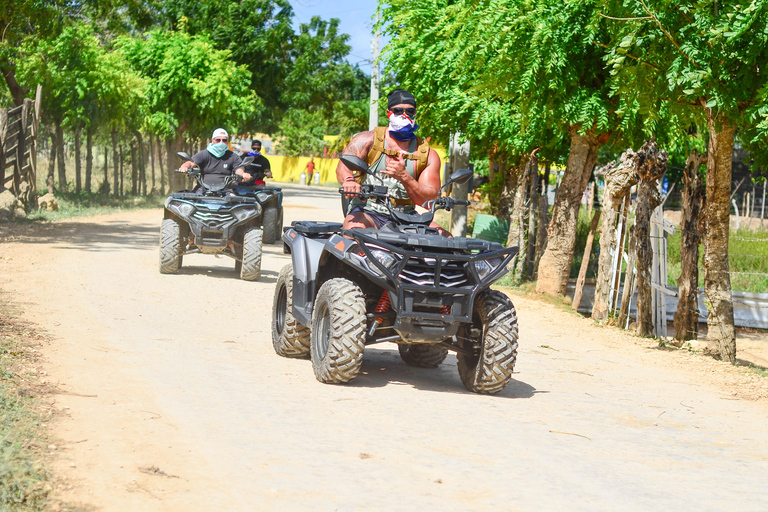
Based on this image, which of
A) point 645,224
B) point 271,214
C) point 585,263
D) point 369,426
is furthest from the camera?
point 271,214

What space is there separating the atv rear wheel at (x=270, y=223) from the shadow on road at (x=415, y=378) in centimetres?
1014

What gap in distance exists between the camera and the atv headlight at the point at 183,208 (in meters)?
12.5

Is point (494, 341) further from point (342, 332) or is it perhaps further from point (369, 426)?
point (369, 426)

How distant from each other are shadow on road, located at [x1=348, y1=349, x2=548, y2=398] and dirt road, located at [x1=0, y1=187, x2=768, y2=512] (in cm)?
4

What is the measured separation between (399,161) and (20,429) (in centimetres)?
370

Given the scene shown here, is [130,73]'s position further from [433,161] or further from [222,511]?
[222,511]

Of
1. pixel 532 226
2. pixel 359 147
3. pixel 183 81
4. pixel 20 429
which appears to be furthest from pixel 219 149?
pixel 183 81

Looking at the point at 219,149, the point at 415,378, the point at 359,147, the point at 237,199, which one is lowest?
the point at 415,378

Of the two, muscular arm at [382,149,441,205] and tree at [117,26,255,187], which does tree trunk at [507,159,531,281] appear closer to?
muscular arm at [382,149,441,205]

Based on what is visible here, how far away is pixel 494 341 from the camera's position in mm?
6617

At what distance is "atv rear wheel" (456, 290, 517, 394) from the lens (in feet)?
21.7

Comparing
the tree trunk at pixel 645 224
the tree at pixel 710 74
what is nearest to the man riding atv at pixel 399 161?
the tree at pixel 710 74

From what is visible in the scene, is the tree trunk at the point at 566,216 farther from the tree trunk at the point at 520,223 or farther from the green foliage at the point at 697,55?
the green foliage at the point at 697,55

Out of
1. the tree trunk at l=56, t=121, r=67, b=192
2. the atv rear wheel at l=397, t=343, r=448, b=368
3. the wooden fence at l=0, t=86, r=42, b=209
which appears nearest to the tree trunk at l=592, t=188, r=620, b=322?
the atv rear wheel at l=397, t=343, r=448, b=368
